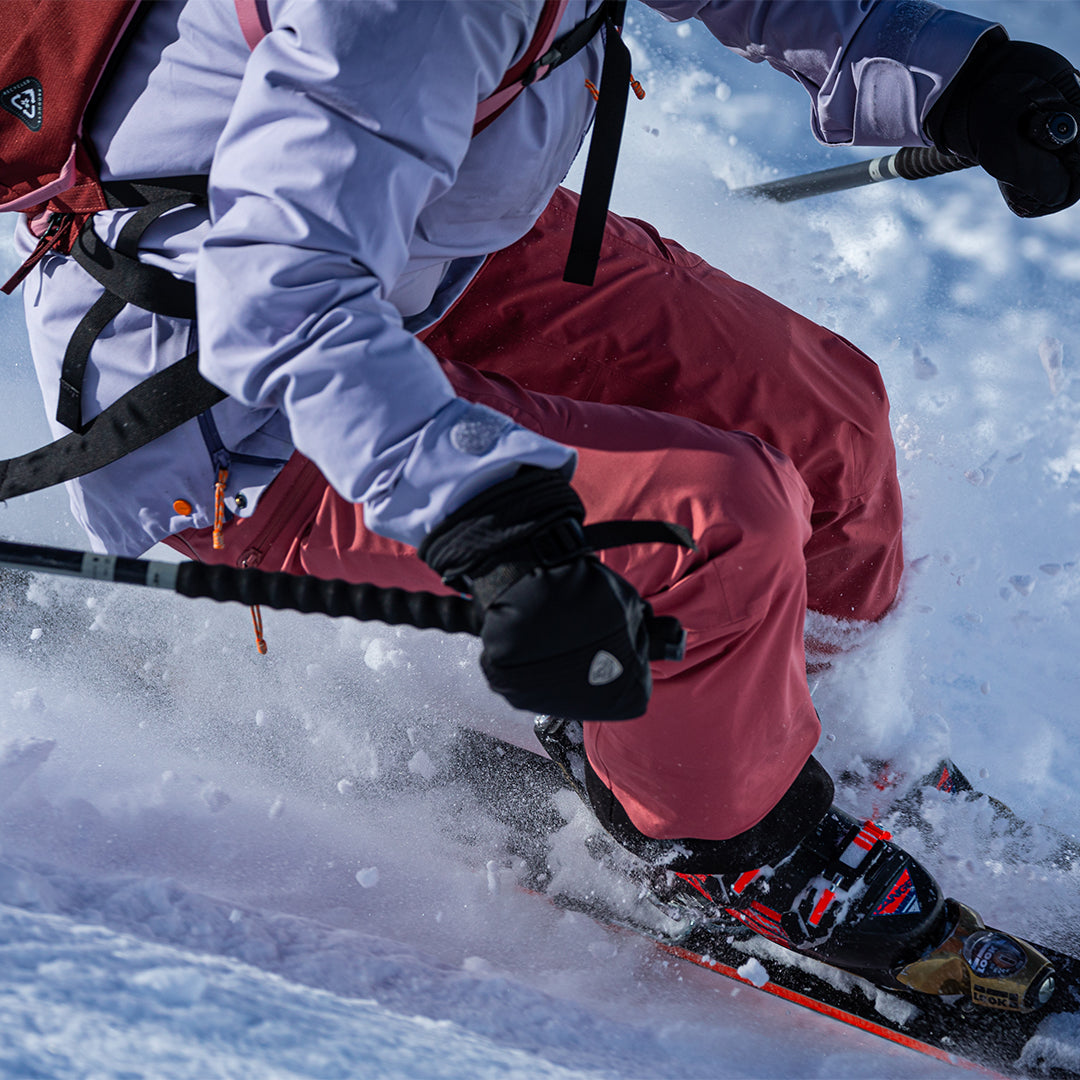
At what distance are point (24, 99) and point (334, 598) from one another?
66 centimetres

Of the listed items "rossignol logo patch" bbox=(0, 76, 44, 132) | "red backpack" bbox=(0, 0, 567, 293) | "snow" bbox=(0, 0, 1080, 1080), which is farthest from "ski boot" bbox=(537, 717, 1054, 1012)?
"rossignol logo patch" bbox=(0, 76, 44, 132)

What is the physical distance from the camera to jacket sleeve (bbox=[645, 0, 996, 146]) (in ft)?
5.06

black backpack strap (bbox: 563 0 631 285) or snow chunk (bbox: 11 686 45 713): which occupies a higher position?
black backpack strap (bbox: 563 0 631 285)

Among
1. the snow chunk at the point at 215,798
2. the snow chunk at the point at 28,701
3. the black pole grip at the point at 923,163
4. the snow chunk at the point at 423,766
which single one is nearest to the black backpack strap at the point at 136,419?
the snow chunk at the point at 215,798

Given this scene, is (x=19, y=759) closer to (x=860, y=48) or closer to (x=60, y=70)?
(x=60, y=70)

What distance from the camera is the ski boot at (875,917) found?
1440mm

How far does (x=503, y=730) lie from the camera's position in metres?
2.09

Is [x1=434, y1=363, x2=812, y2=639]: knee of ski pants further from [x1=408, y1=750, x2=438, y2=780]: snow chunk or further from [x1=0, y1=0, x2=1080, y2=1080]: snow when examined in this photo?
[x1=408, y1=750, x2=438, y2=780]: snow chunk

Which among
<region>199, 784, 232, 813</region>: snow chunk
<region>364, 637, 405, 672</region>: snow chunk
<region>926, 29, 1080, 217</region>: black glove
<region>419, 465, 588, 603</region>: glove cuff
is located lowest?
<region>199, 784, 232, 813</region>: snow chunk

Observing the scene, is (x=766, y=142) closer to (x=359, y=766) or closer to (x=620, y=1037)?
(x=359, y=766)

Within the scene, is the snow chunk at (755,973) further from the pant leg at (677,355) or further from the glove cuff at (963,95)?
the glove cuff at (963,95)

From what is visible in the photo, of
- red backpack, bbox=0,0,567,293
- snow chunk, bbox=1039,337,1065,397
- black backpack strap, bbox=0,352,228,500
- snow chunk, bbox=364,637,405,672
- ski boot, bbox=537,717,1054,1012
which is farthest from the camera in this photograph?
snow chunk, bbox=1039,337,1065,397

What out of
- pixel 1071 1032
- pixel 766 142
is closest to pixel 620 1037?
pixel 1071 1032

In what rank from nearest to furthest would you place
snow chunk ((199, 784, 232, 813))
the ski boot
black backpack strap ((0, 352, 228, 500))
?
black backpack strap ((0, 352, 228, 500)) < the ski boot < snow chunk ((199, 784, 232, 813))
